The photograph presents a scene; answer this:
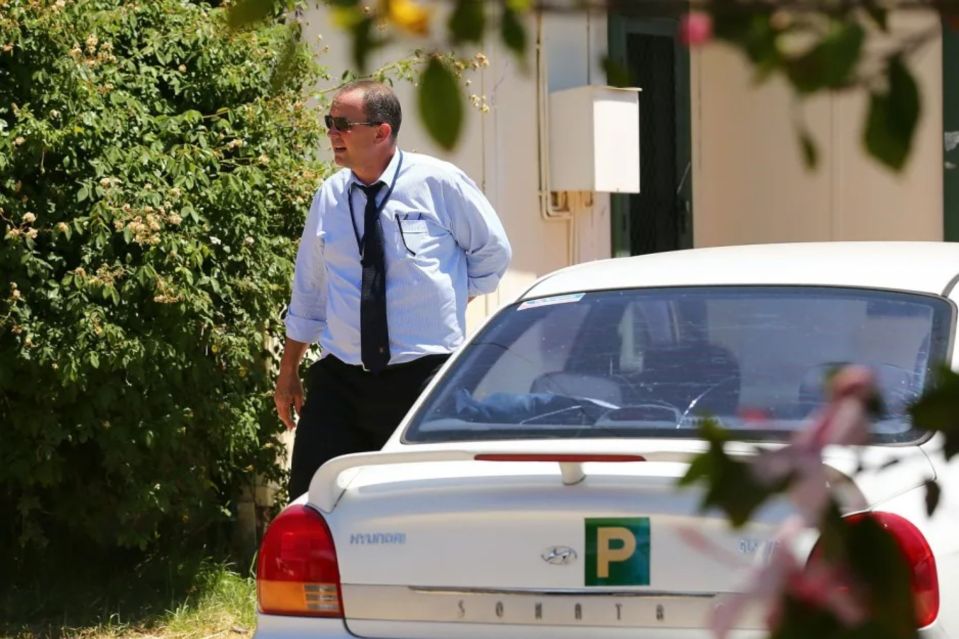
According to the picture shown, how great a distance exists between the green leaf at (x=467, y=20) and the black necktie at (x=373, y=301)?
12.6ft

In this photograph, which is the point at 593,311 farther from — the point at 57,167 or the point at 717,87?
the point at 717,87

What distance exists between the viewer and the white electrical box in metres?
8.54

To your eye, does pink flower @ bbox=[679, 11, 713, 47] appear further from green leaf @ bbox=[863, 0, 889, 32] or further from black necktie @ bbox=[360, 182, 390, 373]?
black necktie @ bbox=[360, 182, 390, 373]

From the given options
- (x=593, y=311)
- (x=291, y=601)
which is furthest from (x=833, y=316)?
(x=291, y=601)

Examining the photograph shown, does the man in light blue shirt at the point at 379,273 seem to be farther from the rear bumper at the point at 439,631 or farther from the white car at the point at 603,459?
the rear bumper at the point at 439,631

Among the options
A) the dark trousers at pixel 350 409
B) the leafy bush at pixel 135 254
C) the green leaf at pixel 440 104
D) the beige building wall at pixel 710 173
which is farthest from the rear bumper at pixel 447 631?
the beige building wall at pixel 710 173

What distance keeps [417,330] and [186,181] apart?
1421 millimetres

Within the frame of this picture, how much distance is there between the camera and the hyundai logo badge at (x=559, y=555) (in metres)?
3.36

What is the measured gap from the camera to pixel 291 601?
12.0 ft

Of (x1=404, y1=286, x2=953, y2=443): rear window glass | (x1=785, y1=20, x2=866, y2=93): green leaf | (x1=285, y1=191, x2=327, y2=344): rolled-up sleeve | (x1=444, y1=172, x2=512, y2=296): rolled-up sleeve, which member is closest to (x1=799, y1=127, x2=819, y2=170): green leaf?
(x1=785, y1=20, x2=866, y2=93): green leaf

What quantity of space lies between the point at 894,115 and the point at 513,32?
0.91ft

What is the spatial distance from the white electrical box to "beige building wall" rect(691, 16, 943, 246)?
1.24m

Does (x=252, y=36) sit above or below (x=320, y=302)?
above

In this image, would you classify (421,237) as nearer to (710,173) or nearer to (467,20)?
(467,20)
